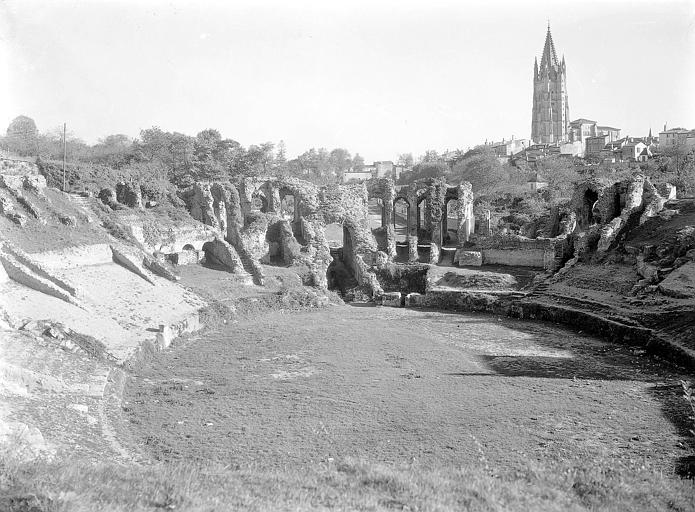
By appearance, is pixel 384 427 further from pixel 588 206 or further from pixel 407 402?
pixel 588 206

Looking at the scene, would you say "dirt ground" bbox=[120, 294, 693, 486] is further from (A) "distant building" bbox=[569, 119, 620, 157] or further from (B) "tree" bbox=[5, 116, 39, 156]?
(A) "distant building" bbox=[569, 119, 620, 157]

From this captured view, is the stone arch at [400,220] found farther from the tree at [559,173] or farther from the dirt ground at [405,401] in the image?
the dirt ground at [405,401]

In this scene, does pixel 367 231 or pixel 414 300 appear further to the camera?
pixel 367 231

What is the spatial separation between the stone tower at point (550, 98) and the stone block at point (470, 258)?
92887 mm

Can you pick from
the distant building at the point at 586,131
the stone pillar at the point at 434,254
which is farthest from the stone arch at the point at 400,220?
the distant building at the point at 586,131

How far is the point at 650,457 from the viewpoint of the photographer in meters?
13.2

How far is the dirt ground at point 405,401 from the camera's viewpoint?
13.3m

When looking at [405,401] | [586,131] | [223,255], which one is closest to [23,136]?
[223,255]

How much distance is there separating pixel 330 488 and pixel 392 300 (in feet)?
71.6

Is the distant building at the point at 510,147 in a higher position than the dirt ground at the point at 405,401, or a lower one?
higher

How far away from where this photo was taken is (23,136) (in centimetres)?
6341

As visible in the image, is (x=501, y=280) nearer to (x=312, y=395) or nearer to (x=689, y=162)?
(x=312, y=395)

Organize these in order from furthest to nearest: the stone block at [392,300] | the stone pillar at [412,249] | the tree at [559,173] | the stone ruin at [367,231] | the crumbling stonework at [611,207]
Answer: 1. the tree at [559,173]
2. the stone pillar at [412,249]
3. the stone ruin at [367,231]
4. the crumbling stonework at [611,207]
5. the stone block at [392,300]

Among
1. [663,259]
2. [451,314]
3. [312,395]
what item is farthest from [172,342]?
[663,259]
